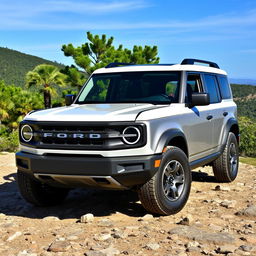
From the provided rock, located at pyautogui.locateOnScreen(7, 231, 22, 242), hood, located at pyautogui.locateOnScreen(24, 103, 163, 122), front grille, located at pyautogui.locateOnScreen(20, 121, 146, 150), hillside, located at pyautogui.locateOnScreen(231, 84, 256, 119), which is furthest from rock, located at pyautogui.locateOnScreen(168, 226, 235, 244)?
hillside, located at pyautogui.locateOnScreen(231, 84, 256, 119)

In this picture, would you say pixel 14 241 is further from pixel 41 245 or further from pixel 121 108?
pixel 121 108

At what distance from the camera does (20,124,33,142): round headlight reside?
4938mm

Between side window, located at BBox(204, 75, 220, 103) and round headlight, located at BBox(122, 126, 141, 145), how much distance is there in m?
2.37

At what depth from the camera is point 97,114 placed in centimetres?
461

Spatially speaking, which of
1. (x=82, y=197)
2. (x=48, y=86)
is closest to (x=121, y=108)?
(x=82, y=197)

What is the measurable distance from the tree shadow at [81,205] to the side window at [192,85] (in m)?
1.65

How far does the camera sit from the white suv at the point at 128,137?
14.6 feet

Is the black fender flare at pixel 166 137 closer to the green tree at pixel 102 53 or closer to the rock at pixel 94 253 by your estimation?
the rock at pixel 94 253

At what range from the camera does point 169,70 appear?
5.80 metres

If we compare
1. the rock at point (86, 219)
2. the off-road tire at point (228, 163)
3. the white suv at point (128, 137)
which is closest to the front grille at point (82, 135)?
the white suv at point (128, 137)

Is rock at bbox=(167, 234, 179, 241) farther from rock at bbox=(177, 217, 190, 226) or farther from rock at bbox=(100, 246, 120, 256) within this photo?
rock at bbox=(100, 246, 120, 256)

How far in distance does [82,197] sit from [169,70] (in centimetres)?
234

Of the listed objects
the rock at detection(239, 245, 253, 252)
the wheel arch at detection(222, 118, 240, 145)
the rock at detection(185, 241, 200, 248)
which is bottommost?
the rock at detection(185, 241, 200, 248)

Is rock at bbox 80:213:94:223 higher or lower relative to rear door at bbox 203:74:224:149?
lower
